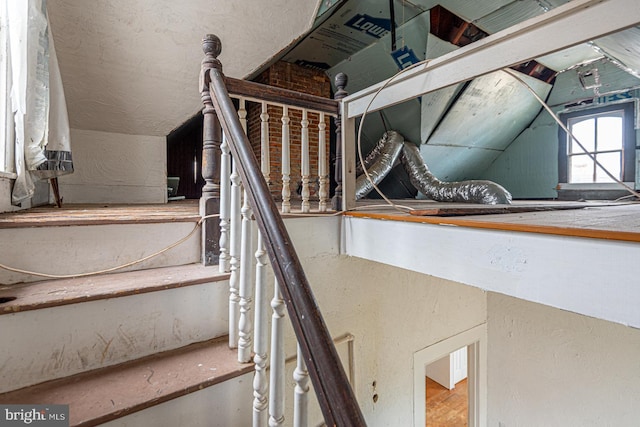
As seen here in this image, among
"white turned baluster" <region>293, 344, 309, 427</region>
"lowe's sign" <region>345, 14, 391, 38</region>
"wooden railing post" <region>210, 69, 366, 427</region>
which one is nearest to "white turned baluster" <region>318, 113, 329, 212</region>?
"wooden railing post" <region>210, 69, 366, 427</region>

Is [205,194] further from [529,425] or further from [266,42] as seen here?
[529,425]

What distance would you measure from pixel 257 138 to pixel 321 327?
3.67 metres

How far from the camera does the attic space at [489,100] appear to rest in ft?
10.2

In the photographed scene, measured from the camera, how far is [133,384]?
3.34 feet

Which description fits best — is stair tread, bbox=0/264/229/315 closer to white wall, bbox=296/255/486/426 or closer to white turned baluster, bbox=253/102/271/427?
white turned baluster, bbox=253/102/271/427

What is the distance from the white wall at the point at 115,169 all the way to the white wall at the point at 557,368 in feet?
11.2

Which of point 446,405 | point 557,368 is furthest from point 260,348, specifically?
point 446,405

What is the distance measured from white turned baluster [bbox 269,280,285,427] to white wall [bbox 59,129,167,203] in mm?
2979

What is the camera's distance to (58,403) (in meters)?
0.92

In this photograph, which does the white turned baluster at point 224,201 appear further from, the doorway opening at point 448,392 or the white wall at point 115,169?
the doorway opening at point 448,392

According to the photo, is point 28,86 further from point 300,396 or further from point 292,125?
point 292,125

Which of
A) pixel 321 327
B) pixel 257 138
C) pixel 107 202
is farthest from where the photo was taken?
pixel 257 138

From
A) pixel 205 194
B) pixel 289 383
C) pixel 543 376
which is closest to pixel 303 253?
pixel 205 194

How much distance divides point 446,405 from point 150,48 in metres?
5.66
